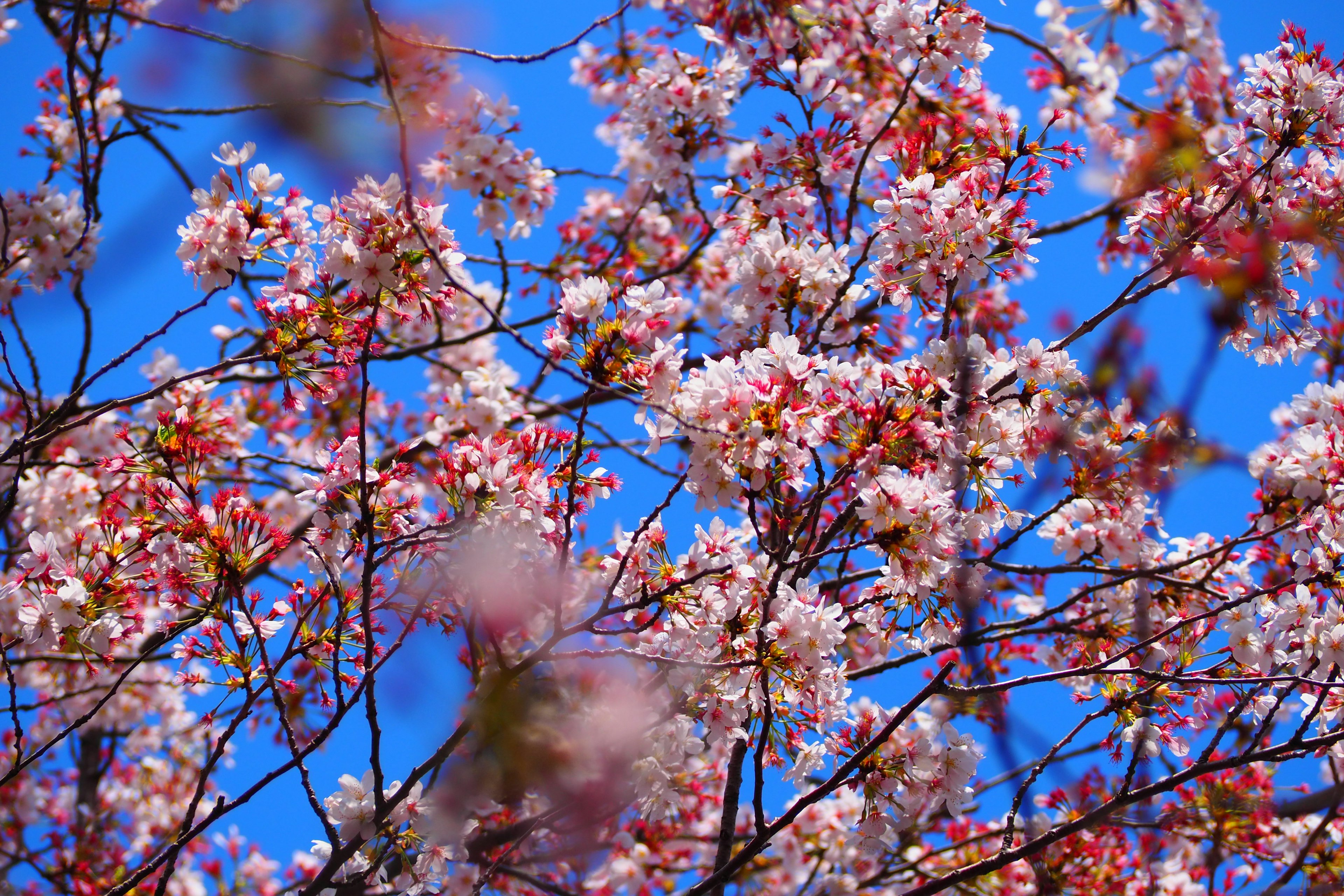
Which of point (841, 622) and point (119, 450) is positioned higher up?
point (119, 450)

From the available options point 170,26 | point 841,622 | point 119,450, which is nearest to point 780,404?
point 841,622

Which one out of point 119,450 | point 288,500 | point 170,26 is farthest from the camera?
point 288,500

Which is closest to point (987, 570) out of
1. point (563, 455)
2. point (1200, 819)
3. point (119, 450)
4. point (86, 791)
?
point (1200, 819)

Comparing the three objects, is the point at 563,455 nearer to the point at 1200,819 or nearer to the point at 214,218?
the point at 214,218

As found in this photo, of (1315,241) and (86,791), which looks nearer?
(1315,241)

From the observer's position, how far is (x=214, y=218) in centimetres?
317

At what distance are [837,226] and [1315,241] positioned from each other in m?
2.20

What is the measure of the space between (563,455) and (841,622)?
1.13 m

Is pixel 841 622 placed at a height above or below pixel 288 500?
below

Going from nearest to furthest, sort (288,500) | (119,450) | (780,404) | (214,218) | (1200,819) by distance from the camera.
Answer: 1. (780,404)
2. (1200,819)
3. (214,218)
4. (119,450)
5. (288,500)

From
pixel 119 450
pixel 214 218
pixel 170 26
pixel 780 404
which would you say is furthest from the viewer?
pixel 119 450

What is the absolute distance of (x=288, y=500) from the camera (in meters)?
6.88

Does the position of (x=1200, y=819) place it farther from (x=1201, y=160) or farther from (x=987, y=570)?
(x=1201, y=160)

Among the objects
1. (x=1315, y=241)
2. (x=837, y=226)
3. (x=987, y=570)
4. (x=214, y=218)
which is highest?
(x=837, y=226)
